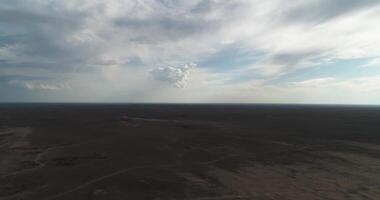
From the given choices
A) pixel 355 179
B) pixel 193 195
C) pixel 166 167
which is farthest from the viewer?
pixel 166 167

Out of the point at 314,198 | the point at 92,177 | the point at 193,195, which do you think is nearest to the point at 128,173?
the point at 92,177

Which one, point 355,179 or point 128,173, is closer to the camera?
point 355,179

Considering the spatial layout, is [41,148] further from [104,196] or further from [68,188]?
[104,196]

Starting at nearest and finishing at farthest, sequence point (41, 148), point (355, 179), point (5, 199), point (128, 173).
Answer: point (5, 199), point (355, 179), point (128, 173), point (41, 148)

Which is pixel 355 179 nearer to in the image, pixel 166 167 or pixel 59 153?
pixel 166 167

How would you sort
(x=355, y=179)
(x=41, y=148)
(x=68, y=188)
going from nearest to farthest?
(x=68, y=188) < (x=355, y=179) < (x=41, y=148)

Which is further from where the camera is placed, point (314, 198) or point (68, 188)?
point (68, 188)

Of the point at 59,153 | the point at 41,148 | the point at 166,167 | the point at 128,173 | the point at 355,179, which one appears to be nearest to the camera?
the point at 355,179

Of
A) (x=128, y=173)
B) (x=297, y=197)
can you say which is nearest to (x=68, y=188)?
(x=128, y=173)

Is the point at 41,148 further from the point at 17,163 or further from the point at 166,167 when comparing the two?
the point at 166,167
